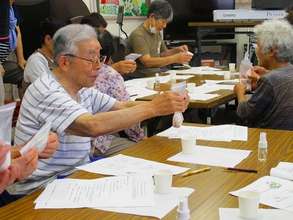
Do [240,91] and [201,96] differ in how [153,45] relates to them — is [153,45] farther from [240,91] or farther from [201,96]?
[240,91]

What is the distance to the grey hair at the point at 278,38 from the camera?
2859 millimetres

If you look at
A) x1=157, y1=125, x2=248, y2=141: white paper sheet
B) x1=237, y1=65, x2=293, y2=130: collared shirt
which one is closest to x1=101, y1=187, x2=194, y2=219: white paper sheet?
x1=157, y1=125, x2=248, y2=141: white paper sheet

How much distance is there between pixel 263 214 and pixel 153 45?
3.96 m

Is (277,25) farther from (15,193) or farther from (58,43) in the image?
(15,193)

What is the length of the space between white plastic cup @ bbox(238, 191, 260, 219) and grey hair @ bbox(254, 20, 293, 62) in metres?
1.70

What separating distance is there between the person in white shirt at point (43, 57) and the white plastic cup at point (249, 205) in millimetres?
2279

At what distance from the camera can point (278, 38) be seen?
288 cm

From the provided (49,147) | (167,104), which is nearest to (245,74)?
(167,104)

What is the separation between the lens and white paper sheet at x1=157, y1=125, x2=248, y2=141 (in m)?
2.26

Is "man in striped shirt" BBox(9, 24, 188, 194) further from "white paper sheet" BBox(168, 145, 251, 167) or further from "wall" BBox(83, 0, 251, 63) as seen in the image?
"wall" BBox(83, 0, 251, 63)

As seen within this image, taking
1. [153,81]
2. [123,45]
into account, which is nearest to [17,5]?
[123,45]

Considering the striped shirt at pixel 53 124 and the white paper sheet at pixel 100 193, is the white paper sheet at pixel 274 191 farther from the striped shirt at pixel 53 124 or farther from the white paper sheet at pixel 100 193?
the striped shirt at pixel 53 124

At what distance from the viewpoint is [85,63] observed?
7.25 ft

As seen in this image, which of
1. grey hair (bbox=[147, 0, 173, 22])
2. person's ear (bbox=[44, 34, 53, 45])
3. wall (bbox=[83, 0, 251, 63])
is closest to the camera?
person's ear (bbox=[44, 34, 53, 45])
